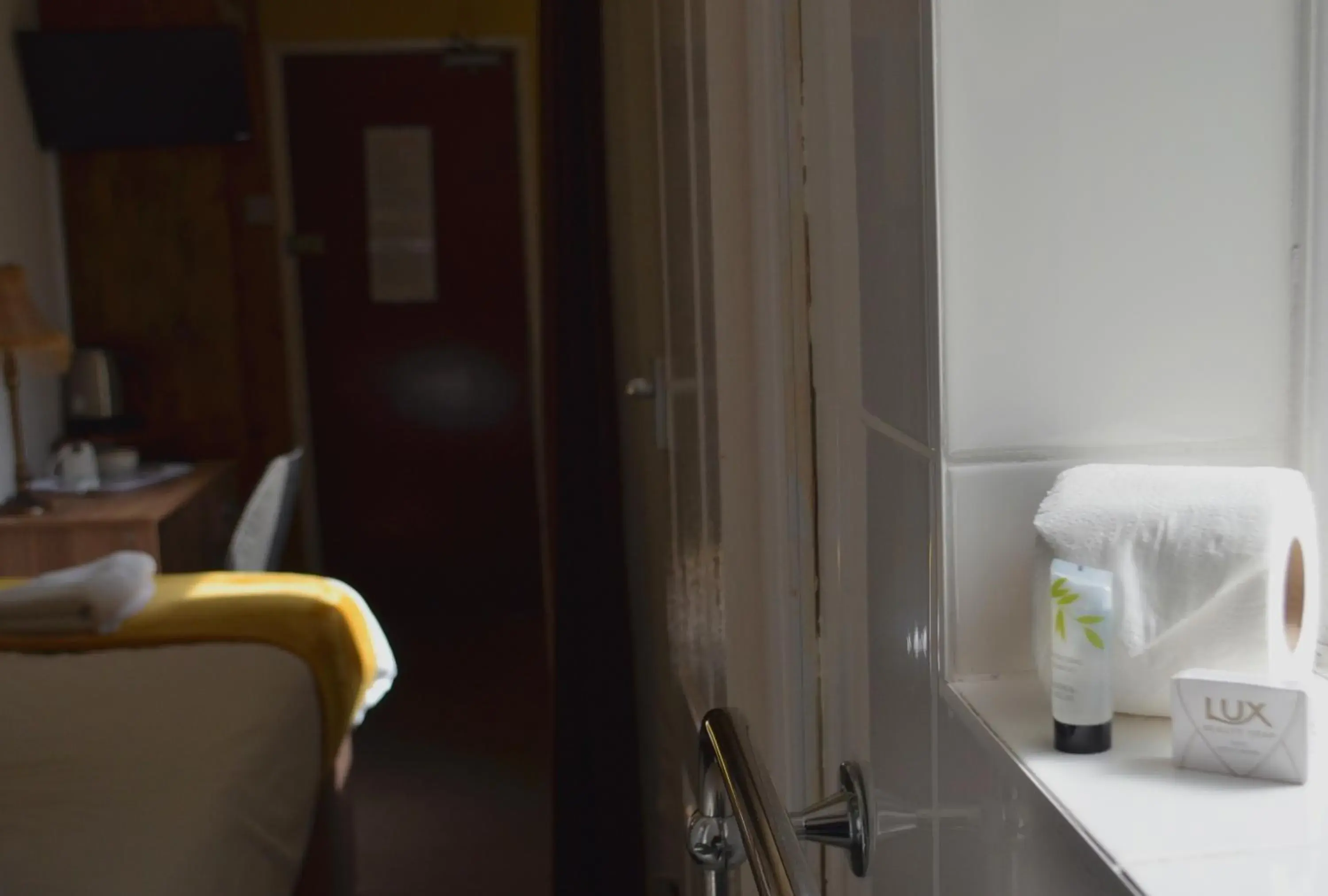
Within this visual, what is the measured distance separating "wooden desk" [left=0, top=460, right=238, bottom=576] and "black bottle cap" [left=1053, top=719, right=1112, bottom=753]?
122 inches

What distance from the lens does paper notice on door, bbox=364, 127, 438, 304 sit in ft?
15.8

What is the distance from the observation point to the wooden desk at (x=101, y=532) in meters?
3.30

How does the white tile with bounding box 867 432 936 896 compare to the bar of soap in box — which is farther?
the white tile with bounding box 867 432 936 896

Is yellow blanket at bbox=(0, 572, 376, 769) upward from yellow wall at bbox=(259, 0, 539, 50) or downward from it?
downward

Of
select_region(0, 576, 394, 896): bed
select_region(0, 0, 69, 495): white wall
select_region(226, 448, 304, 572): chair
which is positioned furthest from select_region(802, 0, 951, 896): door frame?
select_region(0, 0, 69, 495): white wall

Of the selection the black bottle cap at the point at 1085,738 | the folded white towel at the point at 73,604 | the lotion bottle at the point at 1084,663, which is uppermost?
the lotion bottle at the point at 1084,663

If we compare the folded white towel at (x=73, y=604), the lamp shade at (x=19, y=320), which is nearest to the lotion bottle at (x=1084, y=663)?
the folded white towel at (x=73, y=604)

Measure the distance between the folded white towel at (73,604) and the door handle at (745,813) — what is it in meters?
1.72

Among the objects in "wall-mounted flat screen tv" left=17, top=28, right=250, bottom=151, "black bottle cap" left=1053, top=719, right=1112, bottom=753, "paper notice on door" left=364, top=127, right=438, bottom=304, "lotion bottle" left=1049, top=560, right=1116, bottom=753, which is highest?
"wall-mounted flat screen tv" left=17, top=28, right=250, bottom=151

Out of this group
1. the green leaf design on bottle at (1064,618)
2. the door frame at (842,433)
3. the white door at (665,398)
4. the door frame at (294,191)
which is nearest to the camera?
the green leaf design on bottle at (1064,618)

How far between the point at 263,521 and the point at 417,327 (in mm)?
1708

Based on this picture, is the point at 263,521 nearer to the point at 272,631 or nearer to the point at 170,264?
the point at 272,631

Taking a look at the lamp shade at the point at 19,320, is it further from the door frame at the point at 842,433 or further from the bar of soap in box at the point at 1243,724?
the bar of soap in box at the point at 1243,724

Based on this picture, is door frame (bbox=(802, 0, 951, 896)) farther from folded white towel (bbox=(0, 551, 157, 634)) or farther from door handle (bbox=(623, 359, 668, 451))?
folded white towel (bbox=(0, 551, 157, 634))
